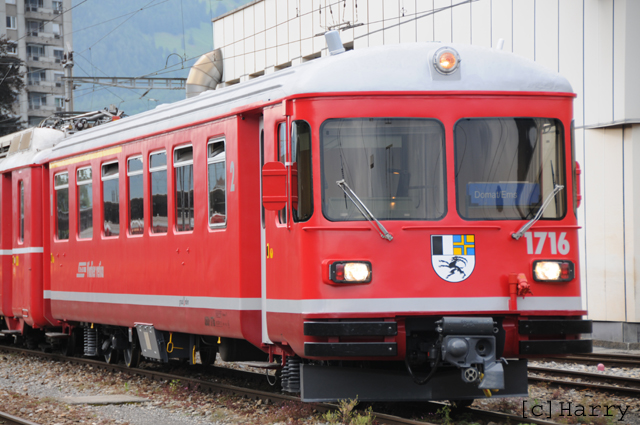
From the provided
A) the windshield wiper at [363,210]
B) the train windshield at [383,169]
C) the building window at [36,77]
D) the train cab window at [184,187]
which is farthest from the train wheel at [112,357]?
the building window at [36,77]

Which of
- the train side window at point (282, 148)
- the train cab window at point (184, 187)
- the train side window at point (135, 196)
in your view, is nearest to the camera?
the train side window at point (282, 148)

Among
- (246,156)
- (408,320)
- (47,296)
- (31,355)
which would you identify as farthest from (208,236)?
(31,355)

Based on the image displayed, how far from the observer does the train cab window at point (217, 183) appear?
9188 millimetres

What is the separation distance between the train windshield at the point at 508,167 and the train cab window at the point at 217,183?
8.25 ft

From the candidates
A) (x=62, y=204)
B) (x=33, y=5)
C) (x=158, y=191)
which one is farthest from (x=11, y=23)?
(x=158, y=191)

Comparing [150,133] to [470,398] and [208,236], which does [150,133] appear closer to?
[208,236]

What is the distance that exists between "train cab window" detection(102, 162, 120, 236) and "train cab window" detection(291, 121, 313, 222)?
4.43 meters

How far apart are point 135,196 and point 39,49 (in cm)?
8965

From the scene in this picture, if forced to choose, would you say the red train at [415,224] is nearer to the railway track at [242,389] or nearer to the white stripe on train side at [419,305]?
the white stripe on train side at [419,305]

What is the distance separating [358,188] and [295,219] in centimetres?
60

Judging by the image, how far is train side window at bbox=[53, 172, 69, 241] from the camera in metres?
13.4

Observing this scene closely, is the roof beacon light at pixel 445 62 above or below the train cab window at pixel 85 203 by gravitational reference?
above

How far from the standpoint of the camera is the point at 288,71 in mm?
8539

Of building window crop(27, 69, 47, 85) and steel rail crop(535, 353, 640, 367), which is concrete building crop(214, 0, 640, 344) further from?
building window crop(27, 69, 47, 85)
